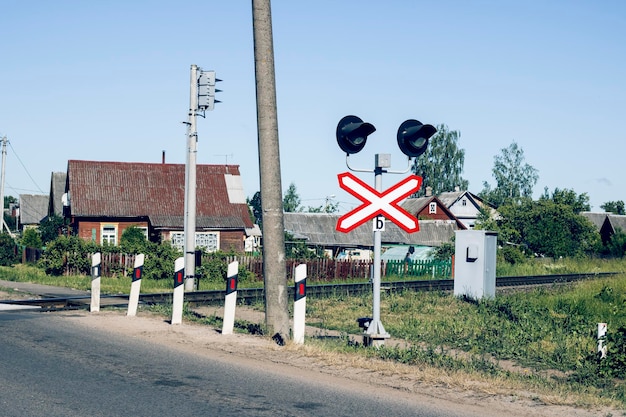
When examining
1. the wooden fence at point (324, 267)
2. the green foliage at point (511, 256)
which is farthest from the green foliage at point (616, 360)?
the green foliage at point (511, 256)

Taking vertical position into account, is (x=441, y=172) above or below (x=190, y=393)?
above

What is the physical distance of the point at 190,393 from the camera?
7.10 meters

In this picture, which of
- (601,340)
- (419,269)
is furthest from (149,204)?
(601,340)

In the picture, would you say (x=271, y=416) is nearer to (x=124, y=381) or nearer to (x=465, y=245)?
(x=124, y=381)

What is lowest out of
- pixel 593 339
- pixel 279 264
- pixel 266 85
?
pixel 593 339

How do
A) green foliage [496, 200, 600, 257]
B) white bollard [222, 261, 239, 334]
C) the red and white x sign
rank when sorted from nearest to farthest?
1. the red and white x sign
2. white bollard [222, 261, 239, 334]
3. green foliage [496, 200, 600, 257]

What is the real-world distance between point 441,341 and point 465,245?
10.1 meters

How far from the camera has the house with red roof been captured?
47781 mm

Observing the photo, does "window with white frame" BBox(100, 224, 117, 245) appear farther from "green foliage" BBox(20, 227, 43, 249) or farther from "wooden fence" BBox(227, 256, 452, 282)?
"wooden fence" BBox(227, 256, 452, 282)

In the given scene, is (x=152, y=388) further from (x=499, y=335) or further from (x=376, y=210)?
(x=499, y=335)

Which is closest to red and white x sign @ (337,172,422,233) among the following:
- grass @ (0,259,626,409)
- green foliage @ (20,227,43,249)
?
grass @ (0,259,626,409)

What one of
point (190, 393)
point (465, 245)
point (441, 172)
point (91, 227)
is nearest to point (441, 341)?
point (190, 393)

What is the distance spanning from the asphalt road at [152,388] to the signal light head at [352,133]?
10.5 ft

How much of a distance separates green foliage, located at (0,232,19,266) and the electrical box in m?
25.9
